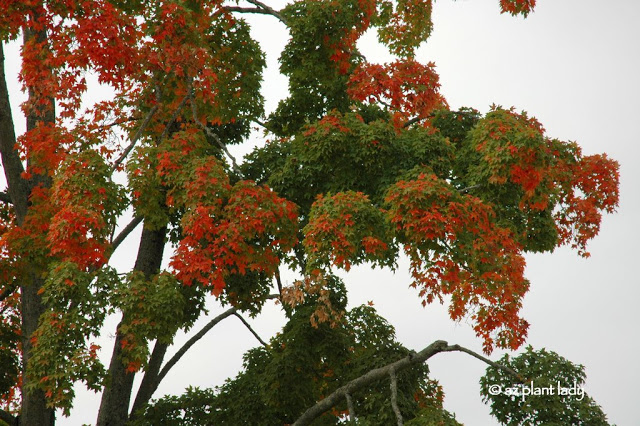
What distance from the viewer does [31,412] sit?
50.8 ft

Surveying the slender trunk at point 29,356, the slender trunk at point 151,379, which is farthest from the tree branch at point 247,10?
the slender trunk at point 151,379

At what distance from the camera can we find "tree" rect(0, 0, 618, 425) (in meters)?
12.6

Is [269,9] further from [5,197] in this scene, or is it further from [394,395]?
[394,395]

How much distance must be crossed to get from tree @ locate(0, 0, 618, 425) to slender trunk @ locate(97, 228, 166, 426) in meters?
0.04

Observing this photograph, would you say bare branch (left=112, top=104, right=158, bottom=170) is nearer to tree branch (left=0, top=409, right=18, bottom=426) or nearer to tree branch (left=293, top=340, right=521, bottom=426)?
tree branch (left=293, top=340, right=521, bottom=426)

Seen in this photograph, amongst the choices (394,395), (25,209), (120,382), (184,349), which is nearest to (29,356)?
(120,382)

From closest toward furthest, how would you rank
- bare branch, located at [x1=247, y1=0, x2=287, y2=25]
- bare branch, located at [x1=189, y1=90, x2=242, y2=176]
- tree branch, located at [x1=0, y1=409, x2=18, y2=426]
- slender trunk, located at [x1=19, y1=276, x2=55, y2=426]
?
bare branch, located at [x1=189, y1=90, x2=242, y2=176], slender trunk, located at [x1=19, y1=276, x2=55, y2=426], tree branch, located at [x1=0, y1=409, x2=18, y2=426], bare branch, located at [x1=247, y1=0, x2=287, y2=25]

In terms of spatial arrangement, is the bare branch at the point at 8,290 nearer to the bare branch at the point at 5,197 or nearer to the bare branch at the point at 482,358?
the bare branch at the point at 5,197

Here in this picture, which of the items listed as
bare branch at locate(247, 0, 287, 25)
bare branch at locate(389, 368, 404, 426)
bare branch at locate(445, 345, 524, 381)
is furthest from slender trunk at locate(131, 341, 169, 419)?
bare branch at locate(247, 0, 287, 25)

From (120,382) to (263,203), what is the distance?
5644 millimetres

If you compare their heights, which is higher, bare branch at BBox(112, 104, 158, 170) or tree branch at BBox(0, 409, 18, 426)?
bare branch at BBox(112, 104, 158, 170)

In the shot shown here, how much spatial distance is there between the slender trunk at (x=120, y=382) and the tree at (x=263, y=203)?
4 centimetres

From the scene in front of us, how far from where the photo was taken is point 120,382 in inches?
637

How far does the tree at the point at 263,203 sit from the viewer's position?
41.3ft
